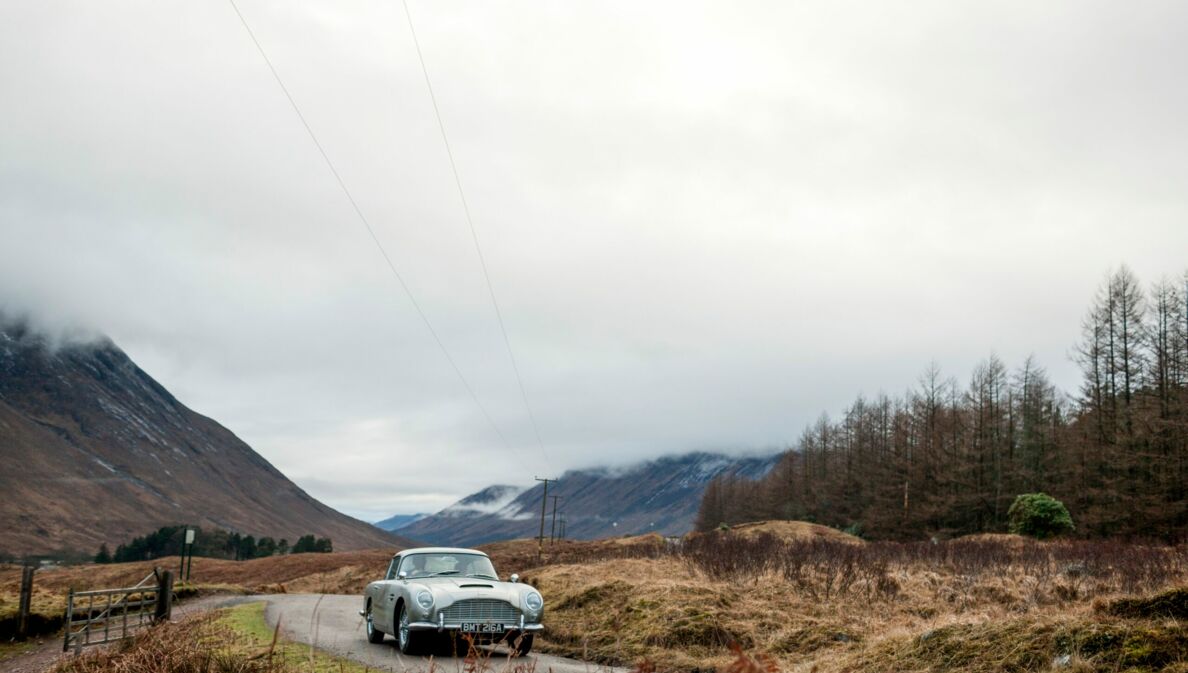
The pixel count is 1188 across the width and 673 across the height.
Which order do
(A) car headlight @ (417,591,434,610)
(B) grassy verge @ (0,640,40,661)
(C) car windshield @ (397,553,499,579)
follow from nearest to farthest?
(A) car headlight @ (417,591,434,610), (C) car windshield @ (397,553,499,579), (B) grassy verge @ (0,640,40,661)

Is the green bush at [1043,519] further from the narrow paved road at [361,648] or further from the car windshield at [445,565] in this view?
the car windshield at [445,565]

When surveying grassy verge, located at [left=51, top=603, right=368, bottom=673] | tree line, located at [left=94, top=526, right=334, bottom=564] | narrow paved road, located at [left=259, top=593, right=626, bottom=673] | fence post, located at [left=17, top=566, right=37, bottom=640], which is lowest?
tree line, located at [left=94, top=526, right=334, bottom=564]

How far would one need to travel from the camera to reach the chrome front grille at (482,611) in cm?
1389

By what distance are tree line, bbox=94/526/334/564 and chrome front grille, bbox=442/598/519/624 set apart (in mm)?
117352

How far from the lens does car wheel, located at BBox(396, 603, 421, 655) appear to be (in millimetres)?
13945

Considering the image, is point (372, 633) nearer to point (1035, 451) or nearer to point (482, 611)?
point (482, 611)

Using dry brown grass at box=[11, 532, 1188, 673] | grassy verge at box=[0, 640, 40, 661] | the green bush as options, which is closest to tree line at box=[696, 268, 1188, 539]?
the green bush

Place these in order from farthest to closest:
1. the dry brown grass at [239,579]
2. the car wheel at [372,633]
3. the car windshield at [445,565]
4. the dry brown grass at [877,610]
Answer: the dry brown grass at [239,579], the car wheel at [372,633], the car windshield at [445,565], the dry brown grass at [877,610]

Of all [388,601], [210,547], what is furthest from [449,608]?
[210,547]

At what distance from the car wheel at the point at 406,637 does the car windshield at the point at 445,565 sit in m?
1.29

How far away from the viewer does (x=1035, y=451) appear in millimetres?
69125

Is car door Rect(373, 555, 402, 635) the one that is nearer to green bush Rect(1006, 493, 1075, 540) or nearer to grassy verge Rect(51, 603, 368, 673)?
grassy verge Rect(51, 603, 368, 673)

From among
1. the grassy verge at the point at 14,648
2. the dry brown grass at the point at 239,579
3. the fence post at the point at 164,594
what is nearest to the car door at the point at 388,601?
the fence post at the point at 164,594

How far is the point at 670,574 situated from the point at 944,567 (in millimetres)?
6562
